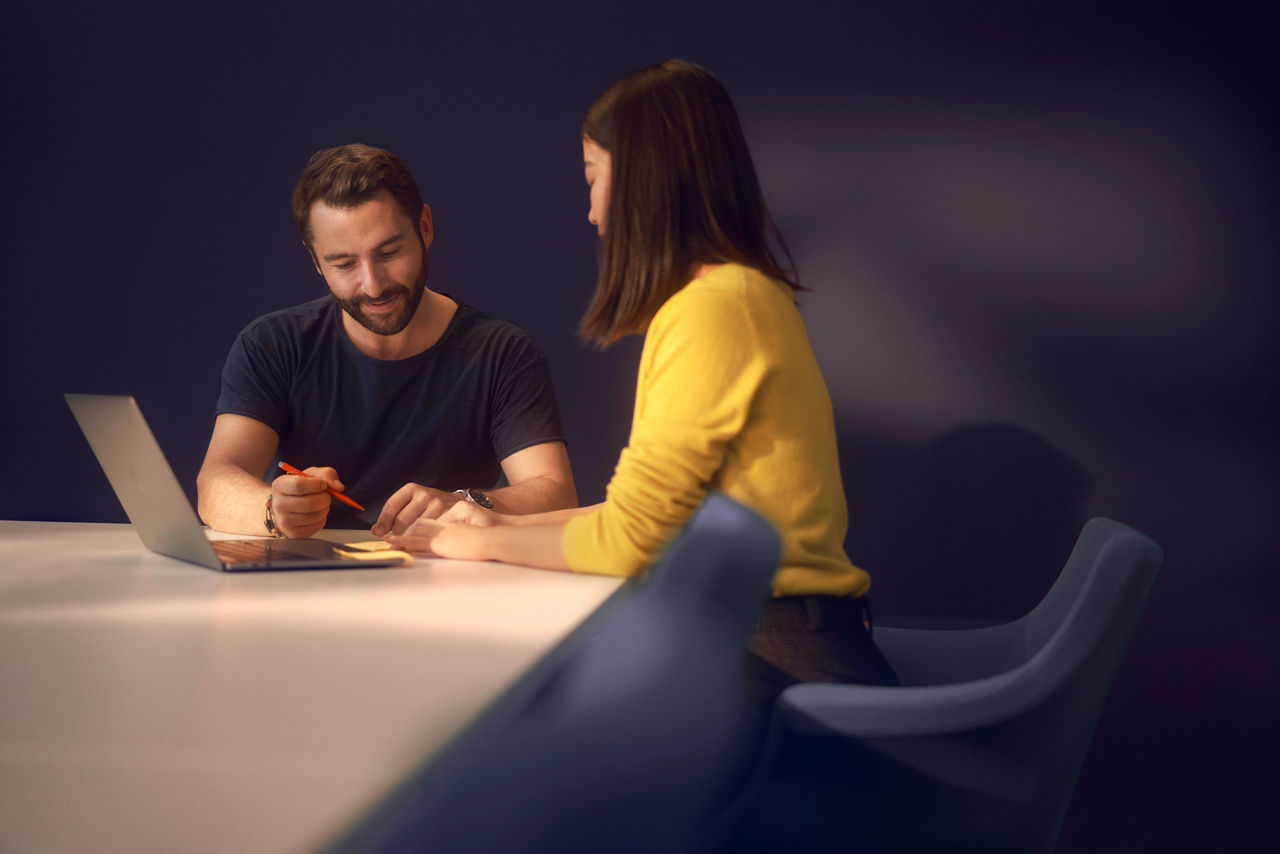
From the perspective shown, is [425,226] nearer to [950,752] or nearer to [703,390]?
[703,390]

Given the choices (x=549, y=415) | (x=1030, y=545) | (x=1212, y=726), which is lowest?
(x=1212, y=726)

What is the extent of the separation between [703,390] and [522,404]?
1.09m

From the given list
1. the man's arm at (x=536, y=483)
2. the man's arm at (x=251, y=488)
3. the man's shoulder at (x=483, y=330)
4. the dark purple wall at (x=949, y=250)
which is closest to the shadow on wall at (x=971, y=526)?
the dark purple wall at (x=949, y=250)

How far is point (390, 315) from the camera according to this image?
2143mm

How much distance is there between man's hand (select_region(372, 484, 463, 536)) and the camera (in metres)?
1.47

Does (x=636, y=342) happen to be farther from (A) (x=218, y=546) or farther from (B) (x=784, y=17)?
(A) (x=218, y=546)

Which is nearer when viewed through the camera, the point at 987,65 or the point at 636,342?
the point at 987,65

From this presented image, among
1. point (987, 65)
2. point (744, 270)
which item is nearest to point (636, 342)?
point (987, 65)

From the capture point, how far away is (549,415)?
2164 millimetres

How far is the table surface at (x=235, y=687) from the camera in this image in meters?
0.51

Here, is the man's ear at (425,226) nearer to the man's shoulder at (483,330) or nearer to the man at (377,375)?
the man at (377,375)

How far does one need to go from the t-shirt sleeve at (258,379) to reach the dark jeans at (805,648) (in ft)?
4.35

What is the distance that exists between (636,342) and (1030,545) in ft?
3.67

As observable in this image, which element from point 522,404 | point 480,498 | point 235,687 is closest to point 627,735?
point 235,687
